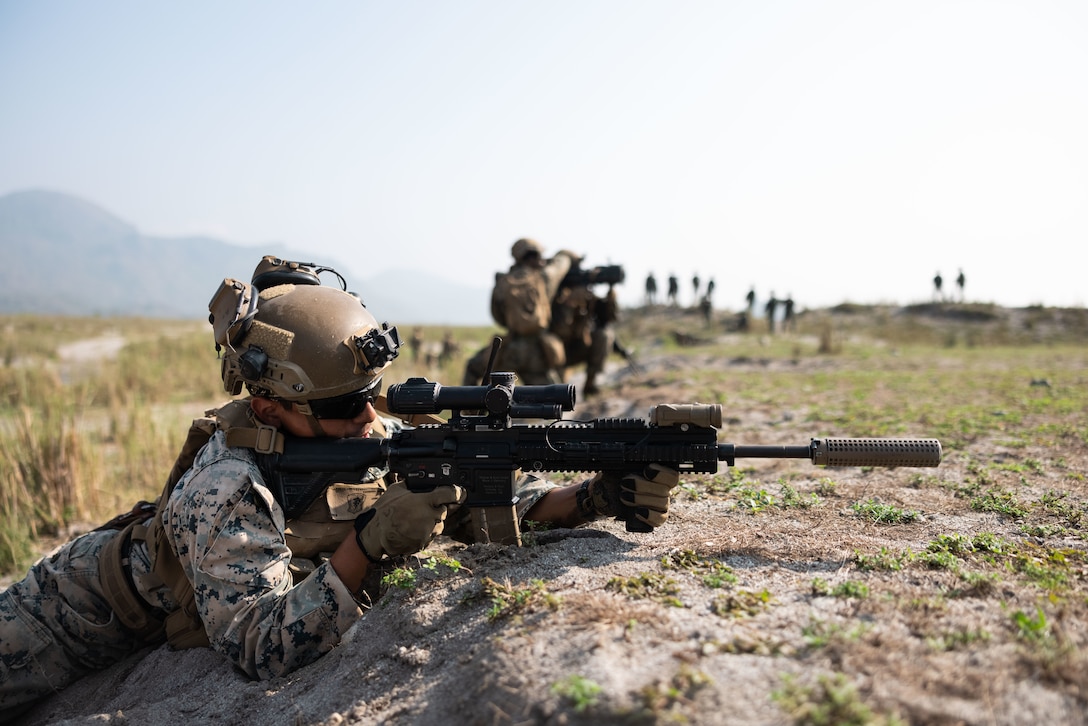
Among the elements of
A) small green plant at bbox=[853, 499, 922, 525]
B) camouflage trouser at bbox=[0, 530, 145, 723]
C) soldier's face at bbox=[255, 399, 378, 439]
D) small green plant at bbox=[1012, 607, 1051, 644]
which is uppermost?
soldier's face at bbox=[255, 399, 378, 439]

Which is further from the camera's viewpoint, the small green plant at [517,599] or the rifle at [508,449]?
the rifle at [508,449]

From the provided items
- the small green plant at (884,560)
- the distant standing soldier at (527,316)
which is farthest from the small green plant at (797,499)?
the distant standing soldier at (527,316)

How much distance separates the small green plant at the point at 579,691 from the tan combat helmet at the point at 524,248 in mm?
8048

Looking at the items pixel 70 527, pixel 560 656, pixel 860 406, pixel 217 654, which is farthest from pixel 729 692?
pixel 860 406

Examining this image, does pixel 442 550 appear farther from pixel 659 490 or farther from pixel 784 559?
pixel 784 559

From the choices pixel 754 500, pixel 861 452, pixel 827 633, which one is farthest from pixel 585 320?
pixel 827 633

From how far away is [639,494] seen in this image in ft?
10.6

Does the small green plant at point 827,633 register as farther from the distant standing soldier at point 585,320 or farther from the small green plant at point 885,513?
the distant standing soldier at point 585,320

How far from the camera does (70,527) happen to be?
6.38m

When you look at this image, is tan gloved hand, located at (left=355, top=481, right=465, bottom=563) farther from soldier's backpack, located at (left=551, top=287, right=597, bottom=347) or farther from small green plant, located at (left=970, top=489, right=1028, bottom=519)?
soldier's backpack, located at (left=551, top=287, right=597, bottom=347)

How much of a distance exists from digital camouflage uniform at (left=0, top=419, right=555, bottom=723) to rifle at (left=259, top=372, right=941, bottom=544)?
0.74 feet

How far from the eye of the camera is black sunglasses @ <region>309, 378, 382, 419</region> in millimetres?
3193

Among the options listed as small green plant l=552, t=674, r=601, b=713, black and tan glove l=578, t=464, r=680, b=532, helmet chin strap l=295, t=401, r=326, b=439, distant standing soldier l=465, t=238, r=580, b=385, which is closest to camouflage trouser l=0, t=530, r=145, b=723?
helmet chin strap l=295, t=401, r=326, b=439

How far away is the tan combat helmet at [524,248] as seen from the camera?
9711 millimetres
